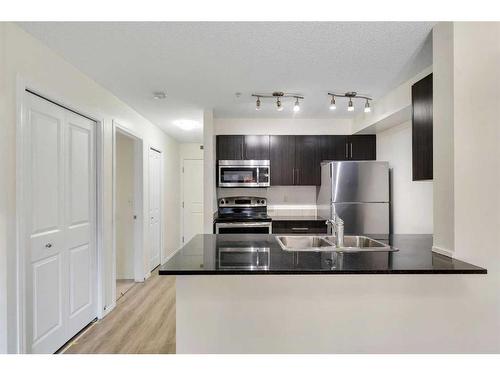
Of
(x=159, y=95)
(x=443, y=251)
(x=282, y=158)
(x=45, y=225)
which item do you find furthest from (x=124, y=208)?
(x=443, y=251)

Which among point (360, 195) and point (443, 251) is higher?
point (360, 195)

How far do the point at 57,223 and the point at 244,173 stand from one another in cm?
231

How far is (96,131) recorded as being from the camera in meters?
2.91

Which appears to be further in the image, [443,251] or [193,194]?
[193,194]

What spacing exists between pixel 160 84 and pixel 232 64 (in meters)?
0.83

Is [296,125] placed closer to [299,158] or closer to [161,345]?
[299,158]

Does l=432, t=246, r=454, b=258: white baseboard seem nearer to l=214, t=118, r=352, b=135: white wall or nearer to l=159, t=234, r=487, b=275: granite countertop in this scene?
l=159, t=234, r=487, b=275: granite countertop

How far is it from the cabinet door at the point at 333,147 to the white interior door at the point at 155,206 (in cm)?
248

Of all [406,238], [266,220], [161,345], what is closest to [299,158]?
[266,220]

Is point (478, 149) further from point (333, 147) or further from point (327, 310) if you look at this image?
point (333, 147)

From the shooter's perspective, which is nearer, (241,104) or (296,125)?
(241,104)

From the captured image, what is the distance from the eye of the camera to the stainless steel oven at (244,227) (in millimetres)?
3770

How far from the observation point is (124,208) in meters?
4.19

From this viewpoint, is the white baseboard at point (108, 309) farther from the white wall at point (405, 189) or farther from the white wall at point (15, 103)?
the white wall at point (405, 189)
